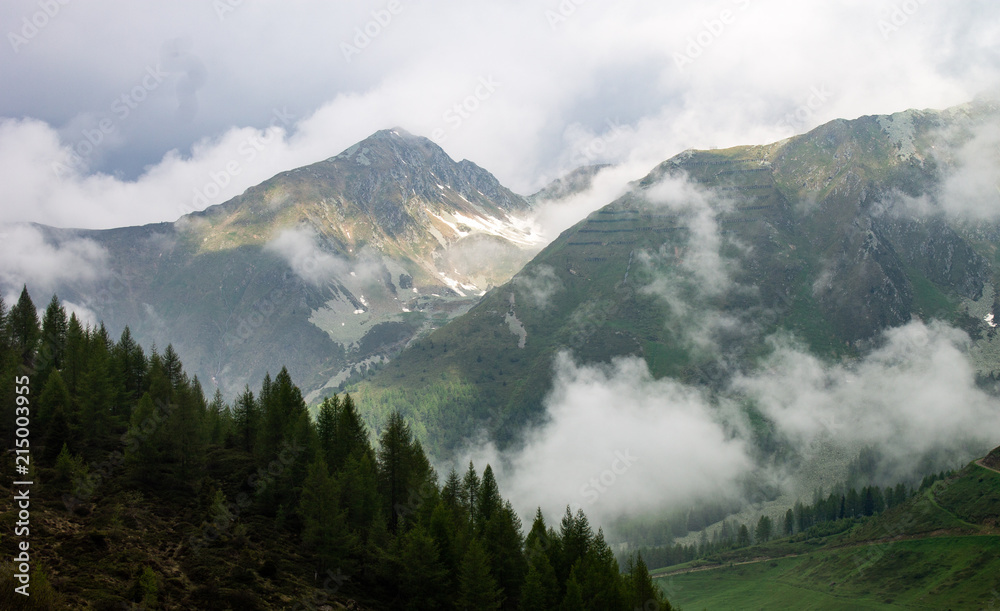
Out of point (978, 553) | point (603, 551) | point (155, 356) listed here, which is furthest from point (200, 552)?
point (978, 553)

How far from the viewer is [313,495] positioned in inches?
2746

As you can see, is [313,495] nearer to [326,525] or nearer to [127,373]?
[326,525]

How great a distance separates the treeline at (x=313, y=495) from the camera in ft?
222

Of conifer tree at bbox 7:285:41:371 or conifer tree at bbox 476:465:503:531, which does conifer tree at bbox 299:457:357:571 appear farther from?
conifer tree at bbox 7:285:41:371

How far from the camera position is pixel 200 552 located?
60.9 m

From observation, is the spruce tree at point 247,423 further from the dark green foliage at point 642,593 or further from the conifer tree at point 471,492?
the dark green foliage at point 642,593

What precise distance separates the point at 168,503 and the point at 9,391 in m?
21.9

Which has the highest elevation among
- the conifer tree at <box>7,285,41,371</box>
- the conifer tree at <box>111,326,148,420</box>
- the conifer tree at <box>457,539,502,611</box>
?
the conifer tree at <box>7,285,41,371</box>

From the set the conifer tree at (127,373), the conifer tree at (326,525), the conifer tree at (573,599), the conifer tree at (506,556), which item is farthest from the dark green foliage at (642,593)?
the conifer tree at (127,373)

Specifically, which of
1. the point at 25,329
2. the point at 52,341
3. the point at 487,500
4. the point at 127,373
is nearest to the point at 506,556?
the point at 487,500

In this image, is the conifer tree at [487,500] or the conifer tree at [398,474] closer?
the conifer tree at [398,474]

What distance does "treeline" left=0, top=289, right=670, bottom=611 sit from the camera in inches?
2660

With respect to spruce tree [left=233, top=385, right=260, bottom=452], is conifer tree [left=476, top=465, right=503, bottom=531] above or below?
below

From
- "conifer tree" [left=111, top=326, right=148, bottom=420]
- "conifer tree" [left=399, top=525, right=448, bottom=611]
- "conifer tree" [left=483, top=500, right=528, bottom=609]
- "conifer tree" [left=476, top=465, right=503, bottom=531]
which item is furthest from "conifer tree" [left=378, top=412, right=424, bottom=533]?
"conifer tree" [left=111, top=326, right=148, bottom=420]
